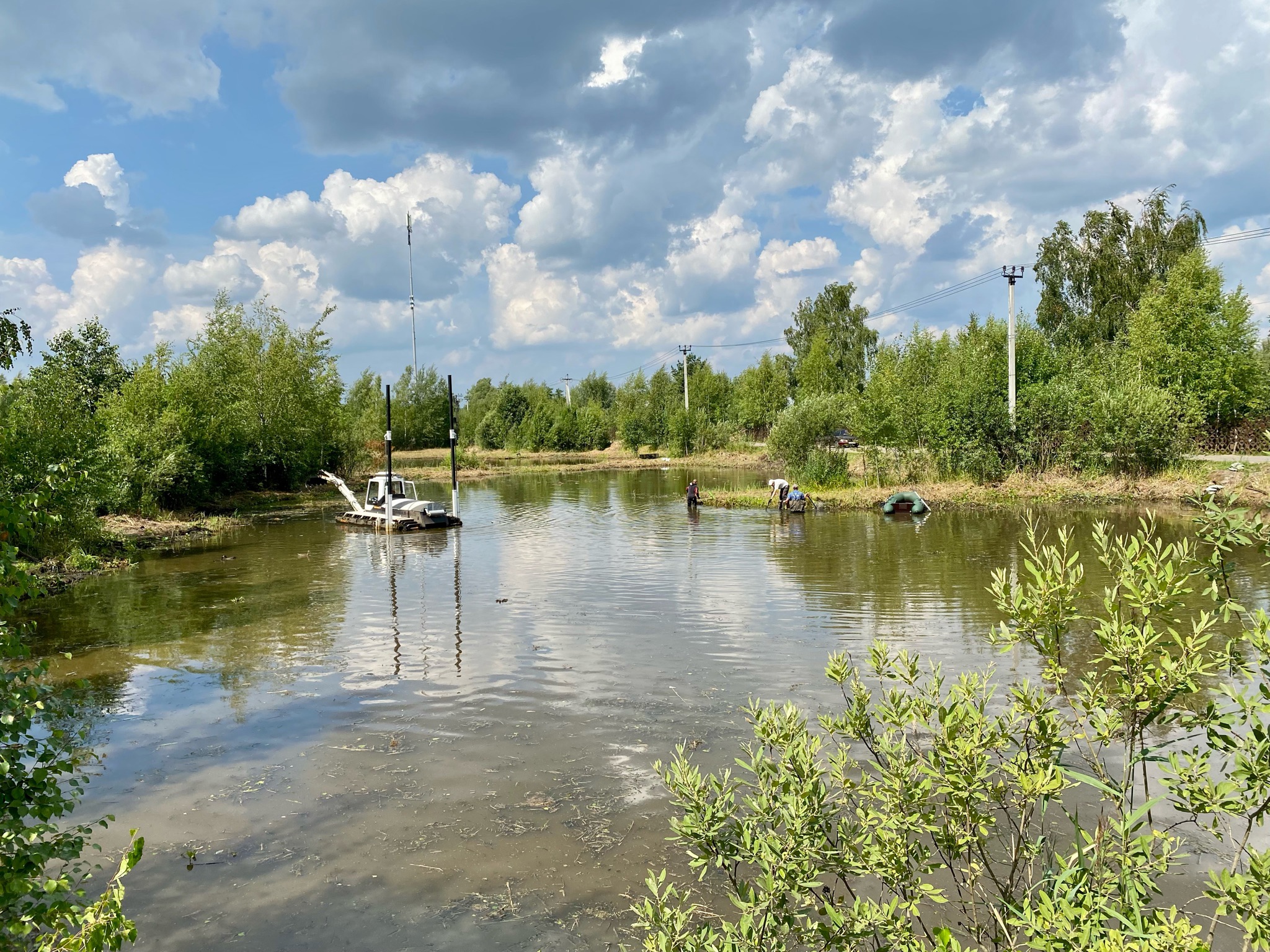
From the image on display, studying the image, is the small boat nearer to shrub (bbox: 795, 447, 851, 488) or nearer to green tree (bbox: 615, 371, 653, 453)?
shrub (bbox: 795, 447, 851, 488)

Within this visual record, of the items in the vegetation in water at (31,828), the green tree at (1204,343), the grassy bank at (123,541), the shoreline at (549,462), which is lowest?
the grassy bank at (123,541)

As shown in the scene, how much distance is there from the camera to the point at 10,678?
148 inches

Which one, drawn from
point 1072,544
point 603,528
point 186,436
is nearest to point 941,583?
point 1072,544

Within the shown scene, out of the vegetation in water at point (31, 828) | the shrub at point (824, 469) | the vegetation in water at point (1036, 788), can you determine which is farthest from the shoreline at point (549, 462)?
the vegetation in water at point (31, 828)

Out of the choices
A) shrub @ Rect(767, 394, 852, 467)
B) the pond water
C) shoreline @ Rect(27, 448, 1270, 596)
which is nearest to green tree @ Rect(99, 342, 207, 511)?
shoreline @ Rect(27, 448, 1270, 596)

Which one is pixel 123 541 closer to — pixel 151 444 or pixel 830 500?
pixel 151 444

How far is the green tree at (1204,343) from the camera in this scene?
37031 mm

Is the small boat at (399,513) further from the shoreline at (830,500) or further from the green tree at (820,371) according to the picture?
the green tree at (820,371)

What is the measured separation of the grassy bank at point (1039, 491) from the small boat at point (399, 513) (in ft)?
38.6

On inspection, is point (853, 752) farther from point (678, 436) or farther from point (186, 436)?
point (678, 436)

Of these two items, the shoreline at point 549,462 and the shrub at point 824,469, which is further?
the shoreline at point 549,462

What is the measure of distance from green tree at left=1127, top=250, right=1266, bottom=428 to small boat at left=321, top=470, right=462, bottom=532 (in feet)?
103

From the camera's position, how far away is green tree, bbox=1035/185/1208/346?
42.2 m

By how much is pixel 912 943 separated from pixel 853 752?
5271 millimetres
